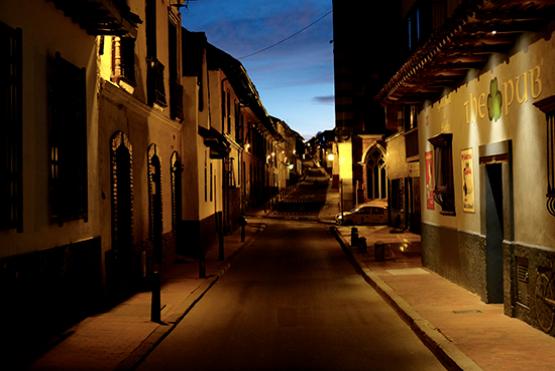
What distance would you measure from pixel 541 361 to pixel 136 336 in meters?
5.76

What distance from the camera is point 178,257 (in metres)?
22.8

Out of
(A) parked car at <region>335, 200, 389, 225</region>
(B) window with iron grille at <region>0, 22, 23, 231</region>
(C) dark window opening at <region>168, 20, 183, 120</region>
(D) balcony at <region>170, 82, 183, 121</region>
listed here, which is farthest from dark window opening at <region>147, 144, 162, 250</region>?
(A) parked car at <region>335, 200, 389, 225</region>

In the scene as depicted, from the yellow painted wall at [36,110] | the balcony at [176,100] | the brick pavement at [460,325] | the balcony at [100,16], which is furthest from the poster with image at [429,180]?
the yellow painted wall at [36,110]

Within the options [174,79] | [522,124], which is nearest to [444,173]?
[522,124]

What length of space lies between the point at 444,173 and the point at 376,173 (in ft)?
97.0

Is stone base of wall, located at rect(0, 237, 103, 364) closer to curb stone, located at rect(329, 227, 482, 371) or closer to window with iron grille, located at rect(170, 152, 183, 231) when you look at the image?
curb stone, located at rect(329, 227, 482, 371)

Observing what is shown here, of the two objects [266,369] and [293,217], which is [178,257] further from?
[293,217]

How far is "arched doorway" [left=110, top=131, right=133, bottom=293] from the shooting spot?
1470 centimetres

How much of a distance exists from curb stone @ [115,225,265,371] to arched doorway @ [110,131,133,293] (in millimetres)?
1572

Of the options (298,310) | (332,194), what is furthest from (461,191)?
(332,194)

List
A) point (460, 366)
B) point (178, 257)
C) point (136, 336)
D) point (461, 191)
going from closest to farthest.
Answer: point (460, 366) → point (136, 336) → point (461, 191) → point (178, 257)

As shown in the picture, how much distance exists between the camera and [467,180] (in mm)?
14570

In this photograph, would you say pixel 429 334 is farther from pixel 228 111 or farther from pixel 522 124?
pixel 228 111

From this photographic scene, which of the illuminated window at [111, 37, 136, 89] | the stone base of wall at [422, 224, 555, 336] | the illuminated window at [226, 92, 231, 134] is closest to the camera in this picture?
the stone base of wall at [422, 224, 555, 336]
